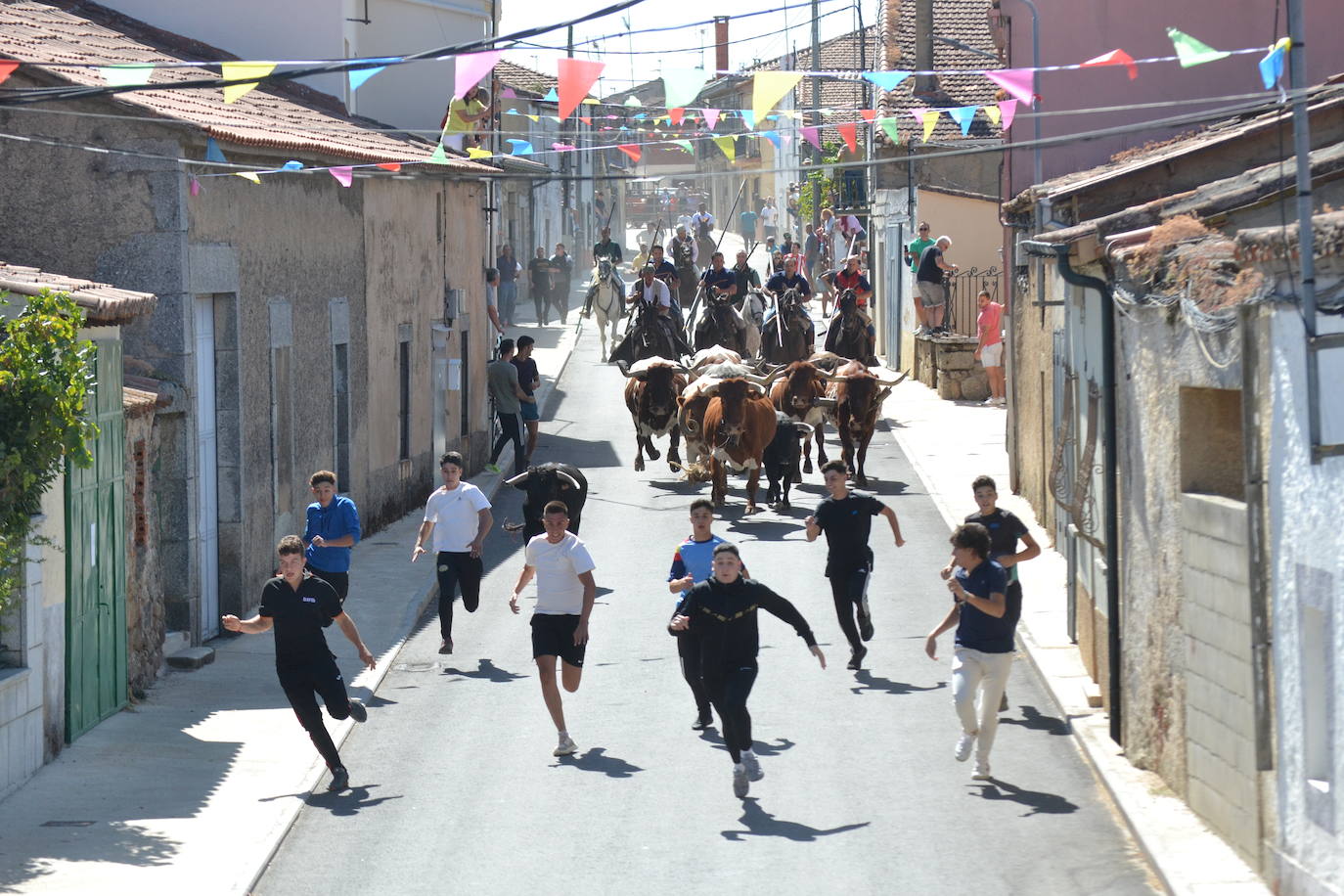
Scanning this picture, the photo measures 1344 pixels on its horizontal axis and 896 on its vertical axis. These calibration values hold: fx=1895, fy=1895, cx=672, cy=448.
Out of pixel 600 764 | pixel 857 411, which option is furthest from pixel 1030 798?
pixel 857 411

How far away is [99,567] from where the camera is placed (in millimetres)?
13836

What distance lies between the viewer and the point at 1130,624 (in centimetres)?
1262

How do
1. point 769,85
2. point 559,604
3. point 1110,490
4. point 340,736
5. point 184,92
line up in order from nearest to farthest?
1. point 769,85
2. point 559,604
3. point 1110,490
4. point 340,736
5. point 184,92

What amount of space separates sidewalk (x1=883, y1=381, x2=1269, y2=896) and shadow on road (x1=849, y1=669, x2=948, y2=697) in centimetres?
98

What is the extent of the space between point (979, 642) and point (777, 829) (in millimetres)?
1915

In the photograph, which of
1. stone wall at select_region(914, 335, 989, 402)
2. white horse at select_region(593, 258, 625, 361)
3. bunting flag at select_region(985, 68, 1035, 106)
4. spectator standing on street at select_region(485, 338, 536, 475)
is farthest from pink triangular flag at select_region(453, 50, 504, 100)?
white horse at select_region(593, 258, 625, 361)

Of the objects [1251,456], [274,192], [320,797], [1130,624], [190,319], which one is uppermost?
[274,192]

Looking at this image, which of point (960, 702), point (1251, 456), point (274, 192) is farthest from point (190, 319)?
point (1251, 456)

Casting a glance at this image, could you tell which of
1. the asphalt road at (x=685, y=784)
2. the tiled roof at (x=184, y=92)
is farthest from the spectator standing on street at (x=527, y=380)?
the asphalt road at (x=685, y=784)

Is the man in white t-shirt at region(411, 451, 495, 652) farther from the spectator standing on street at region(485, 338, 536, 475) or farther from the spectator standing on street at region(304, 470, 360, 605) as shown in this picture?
the spectator standing on street at region(485, 338, 536, 475)

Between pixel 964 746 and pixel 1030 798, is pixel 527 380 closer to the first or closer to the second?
pixel 964 746

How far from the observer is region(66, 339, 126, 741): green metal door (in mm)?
13109

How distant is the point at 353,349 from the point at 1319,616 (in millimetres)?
14974

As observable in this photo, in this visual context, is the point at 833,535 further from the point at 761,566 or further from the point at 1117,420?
the point at 761,566
